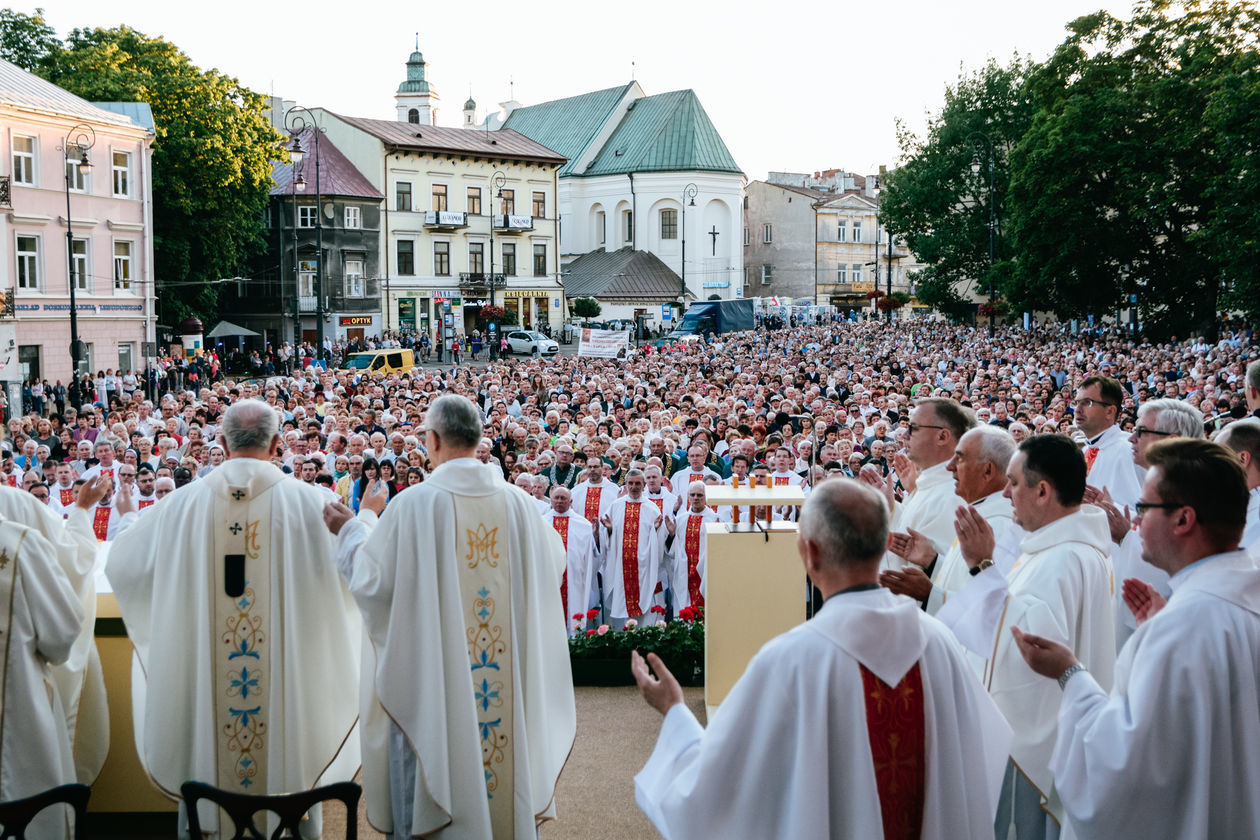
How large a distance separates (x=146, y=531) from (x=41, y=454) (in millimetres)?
10234

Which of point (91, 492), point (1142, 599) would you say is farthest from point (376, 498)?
point (1142, 599)

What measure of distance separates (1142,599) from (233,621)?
151 inches

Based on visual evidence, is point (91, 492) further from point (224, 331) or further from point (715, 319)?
point (715, 319)

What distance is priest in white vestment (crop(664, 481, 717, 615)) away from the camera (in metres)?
11.0

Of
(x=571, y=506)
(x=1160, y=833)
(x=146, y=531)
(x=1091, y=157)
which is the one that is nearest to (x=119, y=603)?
(x=146, y=531)

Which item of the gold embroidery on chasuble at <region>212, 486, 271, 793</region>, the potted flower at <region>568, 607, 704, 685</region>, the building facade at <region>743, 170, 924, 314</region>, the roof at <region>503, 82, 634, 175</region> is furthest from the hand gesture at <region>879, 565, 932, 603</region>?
the building facade at <region>743, 170, 924, 314</region>

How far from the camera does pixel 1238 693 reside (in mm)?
3098

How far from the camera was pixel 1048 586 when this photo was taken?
4016 millimetres

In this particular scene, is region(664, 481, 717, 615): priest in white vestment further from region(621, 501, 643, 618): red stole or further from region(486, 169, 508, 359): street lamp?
region(486, 169, 508, 359): street lamp

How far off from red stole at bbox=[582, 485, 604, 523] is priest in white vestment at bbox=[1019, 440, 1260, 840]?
29.2 feet

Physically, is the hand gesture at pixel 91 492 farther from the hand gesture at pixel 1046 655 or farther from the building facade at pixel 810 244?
the building facade at pixel 810 244

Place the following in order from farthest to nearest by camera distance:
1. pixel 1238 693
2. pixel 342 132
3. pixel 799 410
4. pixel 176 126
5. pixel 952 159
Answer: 1. pixel 342 132
2. pixel 952 159
3. pixel 176 126
4. pixel 799 410
5. pixel 1238 693

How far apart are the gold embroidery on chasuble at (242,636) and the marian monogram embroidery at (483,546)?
3.10 ft

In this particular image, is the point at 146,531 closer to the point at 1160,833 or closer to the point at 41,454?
the point at 1160,833
